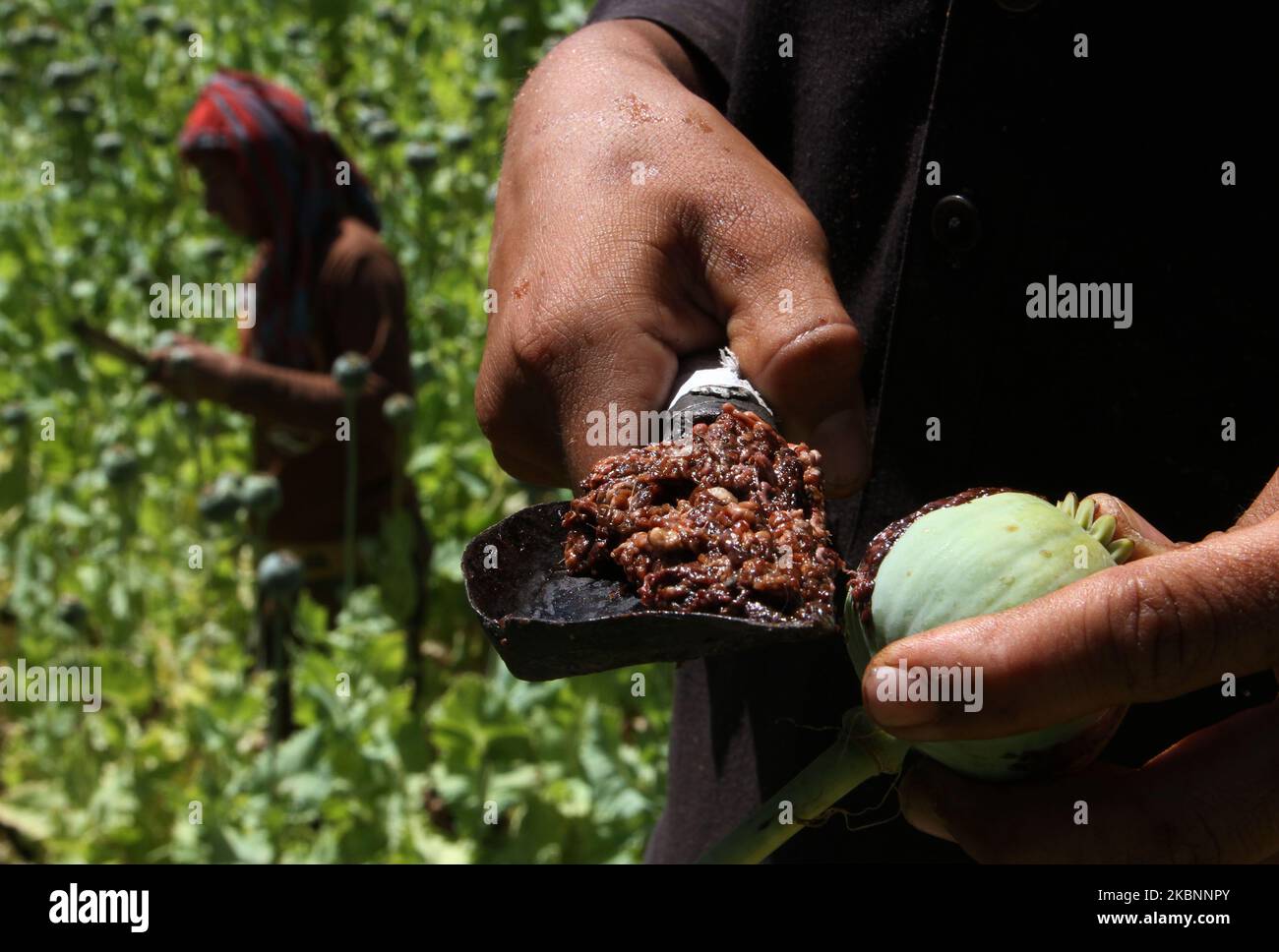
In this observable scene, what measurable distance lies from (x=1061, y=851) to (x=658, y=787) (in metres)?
1.56

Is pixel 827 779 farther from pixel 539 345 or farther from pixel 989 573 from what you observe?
pixel 539 345

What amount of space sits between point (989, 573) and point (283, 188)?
2580 mm

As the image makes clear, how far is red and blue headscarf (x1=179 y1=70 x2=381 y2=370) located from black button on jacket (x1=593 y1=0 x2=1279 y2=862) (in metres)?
2.01

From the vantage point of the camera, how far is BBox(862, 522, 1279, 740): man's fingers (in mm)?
847

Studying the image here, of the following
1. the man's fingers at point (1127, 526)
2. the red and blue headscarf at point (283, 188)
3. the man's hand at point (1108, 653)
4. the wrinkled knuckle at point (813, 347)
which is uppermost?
the red and blue headscarf at point (283, 188)

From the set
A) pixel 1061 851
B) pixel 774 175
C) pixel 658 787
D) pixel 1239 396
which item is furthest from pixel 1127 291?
pixel 658 787

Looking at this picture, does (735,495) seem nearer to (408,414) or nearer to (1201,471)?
(1201,471)

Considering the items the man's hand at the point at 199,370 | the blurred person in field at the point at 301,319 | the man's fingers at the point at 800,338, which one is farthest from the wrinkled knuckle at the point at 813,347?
the man's hand at the point at 199,370

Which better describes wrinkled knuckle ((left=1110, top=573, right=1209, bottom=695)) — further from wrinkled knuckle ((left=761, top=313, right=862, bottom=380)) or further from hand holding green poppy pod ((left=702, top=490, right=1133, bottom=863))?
wrinkled knuckle ((left=761, top=313, right=862, bottom=380))

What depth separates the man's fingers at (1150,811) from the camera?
0.93 m

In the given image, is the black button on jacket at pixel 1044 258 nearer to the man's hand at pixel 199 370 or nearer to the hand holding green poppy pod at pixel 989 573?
the hand holding green poppy pod at pixel 989 573

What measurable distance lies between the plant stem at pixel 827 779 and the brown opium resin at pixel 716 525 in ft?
0.30

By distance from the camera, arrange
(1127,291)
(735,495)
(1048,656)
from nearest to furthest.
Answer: (1048,656), (735,495), (1127,291)

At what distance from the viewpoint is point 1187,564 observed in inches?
34.0
